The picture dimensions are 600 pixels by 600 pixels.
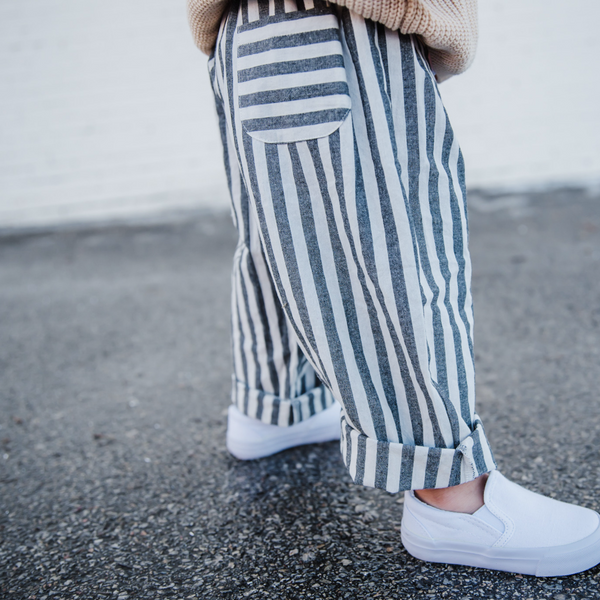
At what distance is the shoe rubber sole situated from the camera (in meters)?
0.90

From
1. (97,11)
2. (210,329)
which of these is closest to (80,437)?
(210,329)

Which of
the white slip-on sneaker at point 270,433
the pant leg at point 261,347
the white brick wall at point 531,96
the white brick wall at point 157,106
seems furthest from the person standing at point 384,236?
the white brick wall at point 531,96

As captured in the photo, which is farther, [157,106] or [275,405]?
[157,106]

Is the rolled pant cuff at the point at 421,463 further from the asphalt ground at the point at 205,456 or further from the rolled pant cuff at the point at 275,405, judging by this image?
the rolled pant cuff at the point at 275,405

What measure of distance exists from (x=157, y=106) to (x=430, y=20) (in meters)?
3.96

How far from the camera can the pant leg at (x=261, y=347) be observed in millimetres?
1145

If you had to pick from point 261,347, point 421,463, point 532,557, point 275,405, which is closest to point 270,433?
point 275,405

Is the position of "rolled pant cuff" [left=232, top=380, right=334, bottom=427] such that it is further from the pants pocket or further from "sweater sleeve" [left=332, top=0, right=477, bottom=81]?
"sweater sleeve" [left=332, top=0, right=477, bottom=81]

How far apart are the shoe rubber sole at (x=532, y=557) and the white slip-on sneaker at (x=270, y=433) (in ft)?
1.42

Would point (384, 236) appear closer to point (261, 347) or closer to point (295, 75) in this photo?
point (295, 75)

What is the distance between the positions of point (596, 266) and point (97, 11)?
12.9 ft

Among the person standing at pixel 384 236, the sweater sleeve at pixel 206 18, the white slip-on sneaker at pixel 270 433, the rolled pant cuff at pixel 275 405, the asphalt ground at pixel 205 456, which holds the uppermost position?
the sweater sleeve at pixel 206 18

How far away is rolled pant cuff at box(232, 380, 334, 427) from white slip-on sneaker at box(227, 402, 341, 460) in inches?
1.6

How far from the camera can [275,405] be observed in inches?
47.8
